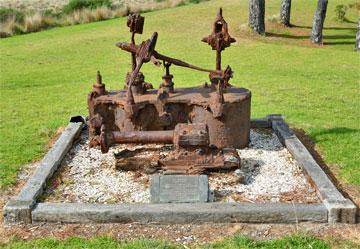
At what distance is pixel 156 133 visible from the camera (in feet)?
17.8

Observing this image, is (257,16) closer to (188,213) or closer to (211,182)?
(211,182)

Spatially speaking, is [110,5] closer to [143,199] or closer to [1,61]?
[1,61]

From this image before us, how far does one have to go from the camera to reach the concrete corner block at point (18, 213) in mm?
4672

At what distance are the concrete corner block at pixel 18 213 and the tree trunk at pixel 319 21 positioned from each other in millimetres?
15487

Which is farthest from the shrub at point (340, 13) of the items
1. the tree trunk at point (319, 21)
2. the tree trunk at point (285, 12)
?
the tree trunk at point (319, 21)

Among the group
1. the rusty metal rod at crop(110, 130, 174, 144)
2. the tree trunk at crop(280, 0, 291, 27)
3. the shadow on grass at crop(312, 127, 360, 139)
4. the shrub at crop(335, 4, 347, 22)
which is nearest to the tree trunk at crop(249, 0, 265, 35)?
the tree trunk at crop(280, 0, 291, 27)

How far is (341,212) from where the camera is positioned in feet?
15.1

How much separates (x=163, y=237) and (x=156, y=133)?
1300 millimetres

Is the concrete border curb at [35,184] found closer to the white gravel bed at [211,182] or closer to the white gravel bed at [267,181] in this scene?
the white gravel bed at [211,182]

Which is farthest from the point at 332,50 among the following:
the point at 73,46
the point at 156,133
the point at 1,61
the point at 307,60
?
the point at 156,133

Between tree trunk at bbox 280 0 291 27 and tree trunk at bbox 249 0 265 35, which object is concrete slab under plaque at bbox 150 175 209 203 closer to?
tree trunk at bbox 249 0 265 35

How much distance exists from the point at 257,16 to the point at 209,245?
16192 millimetres

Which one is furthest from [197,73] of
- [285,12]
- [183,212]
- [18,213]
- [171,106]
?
[285,12]

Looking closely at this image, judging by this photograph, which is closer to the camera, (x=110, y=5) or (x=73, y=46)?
(x=73, y=46)
